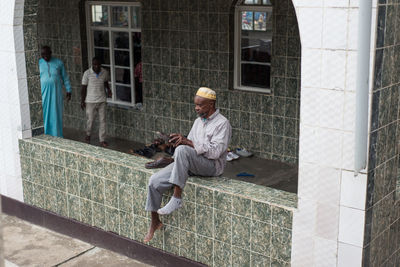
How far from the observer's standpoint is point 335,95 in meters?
4.47

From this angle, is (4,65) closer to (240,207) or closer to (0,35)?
(0,35)

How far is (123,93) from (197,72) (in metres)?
2.12

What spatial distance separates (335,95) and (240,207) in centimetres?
139

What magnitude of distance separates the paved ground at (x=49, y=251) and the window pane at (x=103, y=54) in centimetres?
513

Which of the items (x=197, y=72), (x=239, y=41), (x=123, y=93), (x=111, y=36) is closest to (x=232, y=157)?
(x=197, y=72)

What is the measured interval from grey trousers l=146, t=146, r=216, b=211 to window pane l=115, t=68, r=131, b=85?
6071mm

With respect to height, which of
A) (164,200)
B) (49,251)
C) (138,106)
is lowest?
(49,251)

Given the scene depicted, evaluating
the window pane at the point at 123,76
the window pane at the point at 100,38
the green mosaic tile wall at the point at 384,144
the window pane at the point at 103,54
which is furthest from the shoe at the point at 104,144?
the green mosaic tile wall at the point at 384,144

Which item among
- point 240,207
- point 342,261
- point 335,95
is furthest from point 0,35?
point 342,261

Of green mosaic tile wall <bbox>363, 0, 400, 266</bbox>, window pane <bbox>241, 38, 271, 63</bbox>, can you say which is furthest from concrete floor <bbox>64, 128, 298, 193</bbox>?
green mosaic tile wall <bbox>363, 0, 400, 266</bbox>

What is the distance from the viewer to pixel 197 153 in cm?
525

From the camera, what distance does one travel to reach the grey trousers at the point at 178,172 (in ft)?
17.1

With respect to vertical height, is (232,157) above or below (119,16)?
below

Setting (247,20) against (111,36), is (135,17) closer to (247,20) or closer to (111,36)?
(111,36)
